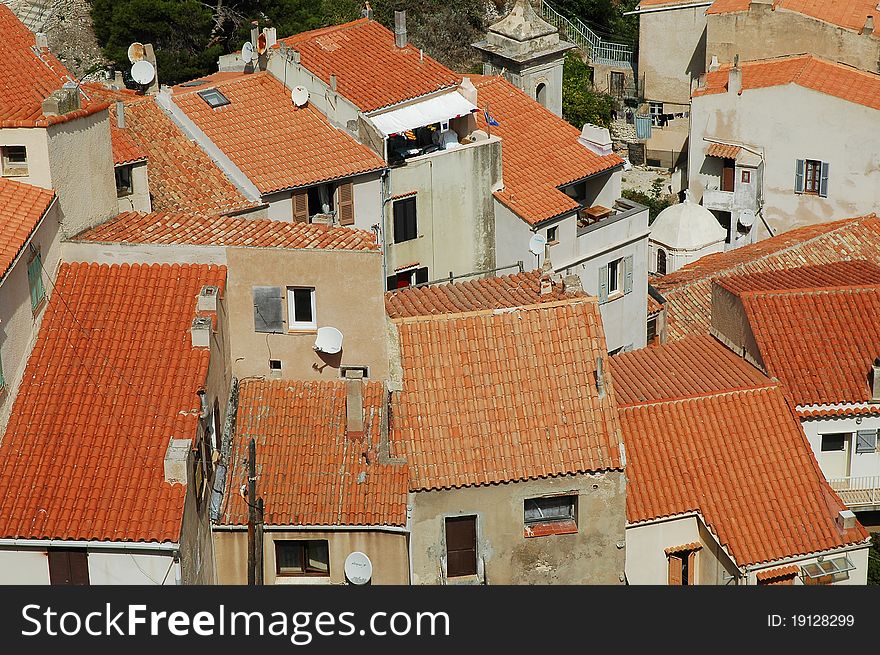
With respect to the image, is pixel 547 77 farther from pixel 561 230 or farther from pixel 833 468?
pixel 833 468

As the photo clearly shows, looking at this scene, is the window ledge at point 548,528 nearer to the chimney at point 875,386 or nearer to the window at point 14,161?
the chimney at point 875,386

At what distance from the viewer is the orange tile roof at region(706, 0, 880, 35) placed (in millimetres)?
69562

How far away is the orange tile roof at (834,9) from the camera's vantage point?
228ft

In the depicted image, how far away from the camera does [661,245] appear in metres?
61.7

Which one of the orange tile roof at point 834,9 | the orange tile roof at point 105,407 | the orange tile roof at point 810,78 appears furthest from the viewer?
the orange tile roof at point 834,9

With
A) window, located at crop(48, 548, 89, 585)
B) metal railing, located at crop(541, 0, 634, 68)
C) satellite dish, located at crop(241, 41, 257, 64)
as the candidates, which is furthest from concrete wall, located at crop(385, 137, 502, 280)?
metal railing, located at crop(541, 0, 634, 68)

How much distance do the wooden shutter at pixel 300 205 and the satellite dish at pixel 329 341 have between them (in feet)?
36.0

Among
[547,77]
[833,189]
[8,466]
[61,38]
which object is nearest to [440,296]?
[8,466]

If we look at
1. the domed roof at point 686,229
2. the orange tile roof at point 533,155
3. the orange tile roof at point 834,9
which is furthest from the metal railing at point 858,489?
the orange tile roof at point 834,9

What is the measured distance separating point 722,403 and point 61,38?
39.9 meters

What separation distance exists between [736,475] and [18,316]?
664 inches

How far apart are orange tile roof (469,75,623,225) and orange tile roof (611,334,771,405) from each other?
6421mm

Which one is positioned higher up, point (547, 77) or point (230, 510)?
point (547, 77)

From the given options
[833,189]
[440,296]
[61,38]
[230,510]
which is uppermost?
[61,38]
